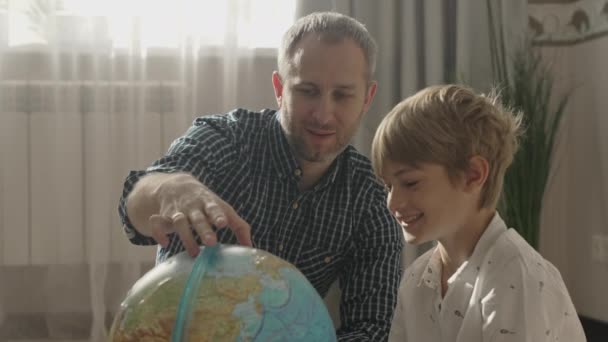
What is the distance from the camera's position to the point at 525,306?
1540 mm

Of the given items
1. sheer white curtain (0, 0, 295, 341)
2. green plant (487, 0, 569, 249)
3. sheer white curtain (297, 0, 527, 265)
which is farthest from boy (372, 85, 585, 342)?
sheer white curtain (0, 0, 295, 341)

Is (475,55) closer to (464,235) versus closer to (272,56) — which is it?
(272,56)

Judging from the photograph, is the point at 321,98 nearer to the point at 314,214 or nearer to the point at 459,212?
the point at 314,214

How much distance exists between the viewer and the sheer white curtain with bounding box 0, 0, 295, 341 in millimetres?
3451

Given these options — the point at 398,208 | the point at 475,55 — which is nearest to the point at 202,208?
the point at 398,208

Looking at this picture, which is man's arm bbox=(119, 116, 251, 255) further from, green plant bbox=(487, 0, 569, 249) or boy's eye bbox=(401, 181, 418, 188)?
green plant bbox=(487, 0, 569, 249)

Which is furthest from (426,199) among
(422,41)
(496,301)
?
(422,41)

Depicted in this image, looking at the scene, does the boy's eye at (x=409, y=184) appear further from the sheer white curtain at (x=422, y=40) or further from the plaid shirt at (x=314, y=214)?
the sheer white curtain at (x=422, y=40)

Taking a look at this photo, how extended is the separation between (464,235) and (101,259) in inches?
83.0

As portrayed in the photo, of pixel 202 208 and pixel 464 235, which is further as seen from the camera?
pixel 464 235

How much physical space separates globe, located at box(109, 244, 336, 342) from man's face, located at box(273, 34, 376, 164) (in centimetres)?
81

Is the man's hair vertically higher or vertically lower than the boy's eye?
higher

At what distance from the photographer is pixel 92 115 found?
3477 millimetres

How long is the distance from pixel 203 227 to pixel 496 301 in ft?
2.00
